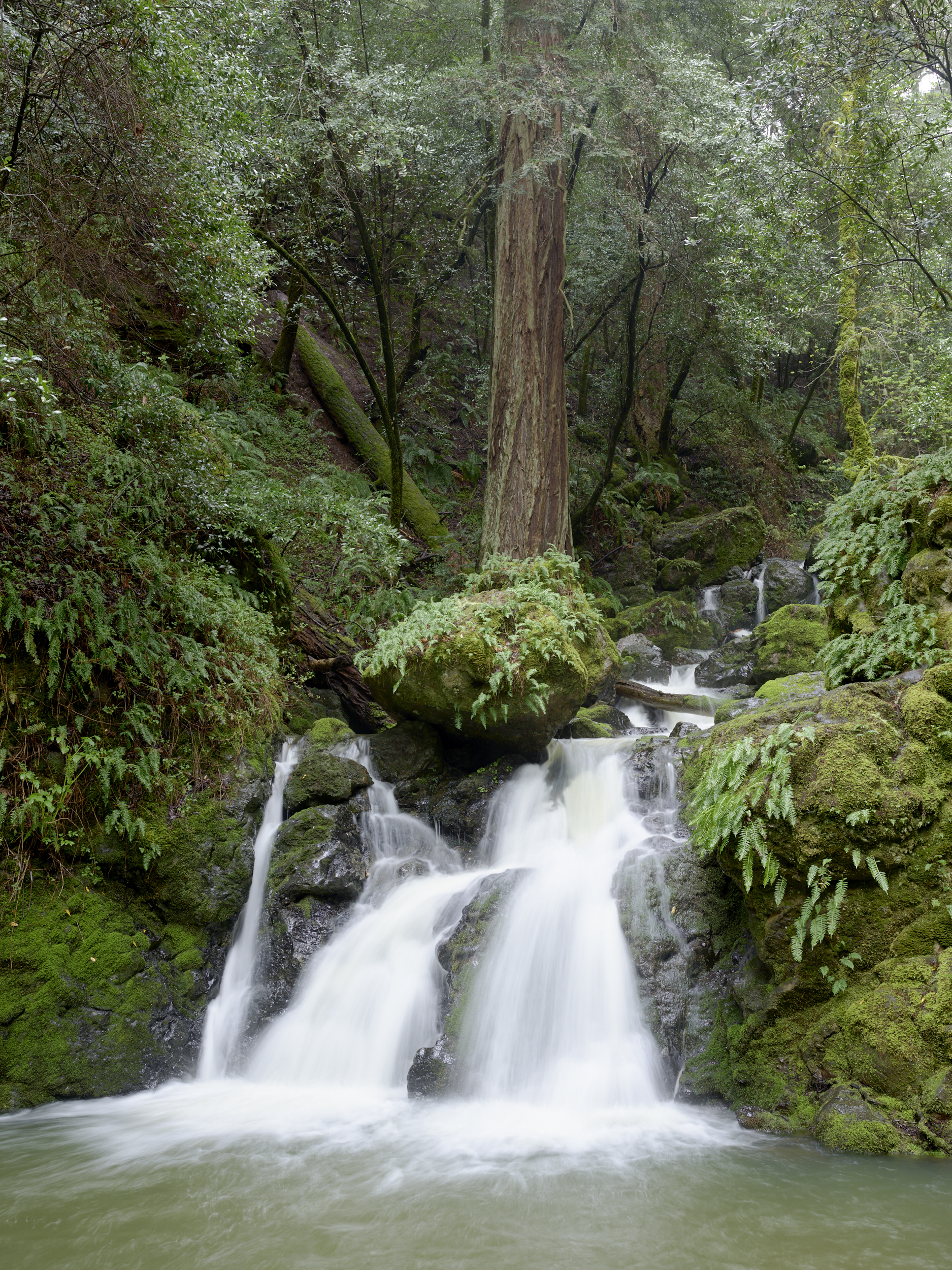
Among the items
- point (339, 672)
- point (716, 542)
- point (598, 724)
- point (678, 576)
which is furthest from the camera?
point (716, 542)

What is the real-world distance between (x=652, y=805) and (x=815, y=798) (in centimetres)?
296

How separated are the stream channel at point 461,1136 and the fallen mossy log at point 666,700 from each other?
12.0ft

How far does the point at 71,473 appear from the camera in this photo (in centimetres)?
670

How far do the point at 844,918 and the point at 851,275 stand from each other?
29.6ft

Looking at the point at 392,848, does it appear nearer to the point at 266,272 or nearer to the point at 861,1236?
the point at 861,1236

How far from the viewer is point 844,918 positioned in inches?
191

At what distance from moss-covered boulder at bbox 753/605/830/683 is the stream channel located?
549 cm

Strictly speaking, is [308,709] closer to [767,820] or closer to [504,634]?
[504,634]

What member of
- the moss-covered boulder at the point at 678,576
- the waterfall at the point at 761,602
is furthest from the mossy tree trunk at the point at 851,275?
the moss-covered boulder at the point at 678,576

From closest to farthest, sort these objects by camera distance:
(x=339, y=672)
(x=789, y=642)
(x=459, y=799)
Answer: (x=459, y=799) < (x=339, y=672) < (x=789, y=642)

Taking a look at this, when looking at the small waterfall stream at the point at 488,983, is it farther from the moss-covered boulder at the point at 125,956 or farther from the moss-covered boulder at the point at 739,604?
the moss-covered boulder at the point at 739,604

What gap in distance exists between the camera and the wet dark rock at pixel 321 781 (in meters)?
7.59

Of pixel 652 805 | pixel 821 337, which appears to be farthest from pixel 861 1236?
pixel 821 337

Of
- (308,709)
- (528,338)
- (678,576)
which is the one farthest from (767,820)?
(678,576)
